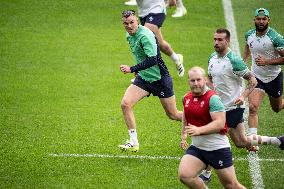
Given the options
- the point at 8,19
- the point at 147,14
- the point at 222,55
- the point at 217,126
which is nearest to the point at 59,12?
the point at 8,19

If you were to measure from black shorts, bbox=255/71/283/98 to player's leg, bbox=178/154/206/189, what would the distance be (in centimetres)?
419

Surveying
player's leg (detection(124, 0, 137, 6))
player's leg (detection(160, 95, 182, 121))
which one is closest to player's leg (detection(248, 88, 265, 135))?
player's leg (detection(160, 95, 182, 121))

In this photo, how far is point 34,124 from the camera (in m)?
16.5

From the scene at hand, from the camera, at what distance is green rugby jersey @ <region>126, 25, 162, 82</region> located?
14.2 meters

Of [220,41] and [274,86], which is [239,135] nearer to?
[220,41]

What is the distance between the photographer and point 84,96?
61.7 ft

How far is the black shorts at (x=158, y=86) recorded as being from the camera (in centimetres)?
1460

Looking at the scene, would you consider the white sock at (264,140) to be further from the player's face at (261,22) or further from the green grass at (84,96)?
the player's face at (261,22)

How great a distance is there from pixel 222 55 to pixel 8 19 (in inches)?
547

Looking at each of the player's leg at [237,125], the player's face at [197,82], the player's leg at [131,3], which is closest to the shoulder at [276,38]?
the player's leg at [237,125]

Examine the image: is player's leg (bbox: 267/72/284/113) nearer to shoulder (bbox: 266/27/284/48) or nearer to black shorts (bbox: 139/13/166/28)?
shoulder (bbox: 266/27/284/48)

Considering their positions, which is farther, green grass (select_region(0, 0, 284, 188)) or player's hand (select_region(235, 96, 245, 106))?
green grass (select_region(0, 0, 284, 188))

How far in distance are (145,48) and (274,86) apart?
259cm

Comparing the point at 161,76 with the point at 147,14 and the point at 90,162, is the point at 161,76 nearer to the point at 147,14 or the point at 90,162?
the point at 90,162
